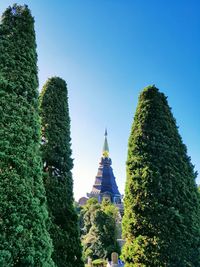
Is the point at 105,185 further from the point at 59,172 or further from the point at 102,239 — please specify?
the point at 59,172

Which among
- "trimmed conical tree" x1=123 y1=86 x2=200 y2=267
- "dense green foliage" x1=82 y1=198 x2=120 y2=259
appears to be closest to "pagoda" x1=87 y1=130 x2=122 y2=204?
"dense green foliage" x1=82 y1=198 x2=120 y2=259

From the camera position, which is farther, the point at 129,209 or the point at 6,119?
the point at 129,209

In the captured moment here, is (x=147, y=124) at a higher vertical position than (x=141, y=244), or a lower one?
higher

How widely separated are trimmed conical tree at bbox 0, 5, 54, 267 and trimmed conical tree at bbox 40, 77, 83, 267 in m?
2.92

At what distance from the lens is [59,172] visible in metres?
9.97

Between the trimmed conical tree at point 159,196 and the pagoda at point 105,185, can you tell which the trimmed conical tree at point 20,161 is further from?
the pagoda at point 105,185

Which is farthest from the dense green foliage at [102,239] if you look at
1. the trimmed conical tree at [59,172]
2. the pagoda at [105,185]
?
the pagoda at [105,185]

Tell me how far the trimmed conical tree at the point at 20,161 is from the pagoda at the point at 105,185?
238ft

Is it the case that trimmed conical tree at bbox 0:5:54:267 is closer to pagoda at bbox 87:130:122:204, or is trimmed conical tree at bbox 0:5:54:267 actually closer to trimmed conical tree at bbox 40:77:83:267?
trimmed conical tree at bbox 40:77:83:267

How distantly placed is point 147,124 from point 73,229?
4.34m

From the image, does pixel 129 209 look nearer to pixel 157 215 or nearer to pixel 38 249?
pixel 157 215

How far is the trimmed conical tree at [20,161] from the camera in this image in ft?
16.6

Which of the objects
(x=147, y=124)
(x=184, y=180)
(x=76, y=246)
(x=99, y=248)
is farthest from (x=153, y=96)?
(x=99, y=248)

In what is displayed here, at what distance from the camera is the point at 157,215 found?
8.49 metres
